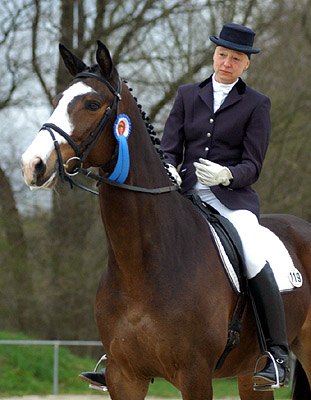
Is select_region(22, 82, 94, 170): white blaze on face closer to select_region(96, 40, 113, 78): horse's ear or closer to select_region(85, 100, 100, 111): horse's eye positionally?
select_region(85, 100, 100, 111): horse's eye

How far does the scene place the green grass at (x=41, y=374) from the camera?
1170 centimetres

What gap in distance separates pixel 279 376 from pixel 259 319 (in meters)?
0.40

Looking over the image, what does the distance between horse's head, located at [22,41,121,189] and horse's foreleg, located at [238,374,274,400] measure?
8.45 feet

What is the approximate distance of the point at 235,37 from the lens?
491 centimetres

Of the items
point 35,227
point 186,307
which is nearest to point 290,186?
point 35,227

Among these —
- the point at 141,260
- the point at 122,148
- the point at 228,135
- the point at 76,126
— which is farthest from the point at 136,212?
the point at 228,135

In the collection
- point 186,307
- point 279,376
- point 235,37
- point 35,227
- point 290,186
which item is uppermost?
point 235,37

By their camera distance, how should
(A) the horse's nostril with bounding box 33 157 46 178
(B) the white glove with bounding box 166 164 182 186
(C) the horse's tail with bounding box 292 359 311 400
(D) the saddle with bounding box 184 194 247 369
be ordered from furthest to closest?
(C) the horse's tail with bounding box 292 359 311 400 → (B) the white glove with bounding box 166 164 182 186 → (D) the saddle with bounding box 184 194 247 369 → (A) the horse's nostril with bounding box 33 157 46 178

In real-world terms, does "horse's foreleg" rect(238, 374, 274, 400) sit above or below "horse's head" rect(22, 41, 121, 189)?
below

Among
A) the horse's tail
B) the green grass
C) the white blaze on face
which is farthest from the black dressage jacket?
the green grass

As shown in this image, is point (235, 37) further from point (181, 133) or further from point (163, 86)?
point (163, 86)

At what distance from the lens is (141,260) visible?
13.9ft

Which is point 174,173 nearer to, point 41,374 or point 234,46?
point 234,46

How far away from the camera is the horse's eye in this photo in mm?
3904
